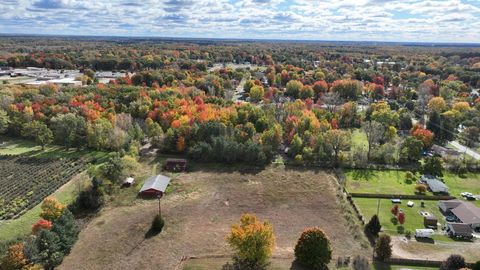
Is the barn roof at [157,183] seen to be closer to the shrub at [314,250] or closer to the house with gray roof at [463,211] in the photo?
the shrub at [314,250]

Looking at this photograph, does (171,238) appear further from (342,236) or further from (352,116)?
(352,116)

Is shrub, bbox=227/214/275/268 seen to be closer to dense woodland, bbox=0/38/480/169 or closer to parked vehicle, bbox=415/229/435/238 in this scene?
parked vehicle, bbox=415/229/435/238

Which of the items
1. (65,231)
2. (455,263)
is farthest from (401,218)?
(65,231)

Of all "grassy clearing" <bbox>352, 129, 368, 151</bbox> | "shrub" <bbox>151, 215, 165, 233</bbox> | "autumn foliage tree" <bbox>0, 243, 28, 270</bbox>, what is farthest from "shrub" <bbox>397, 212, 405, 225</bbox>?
"autumn foliage tree" <bbox>0, 243, 28, 270</bbox>

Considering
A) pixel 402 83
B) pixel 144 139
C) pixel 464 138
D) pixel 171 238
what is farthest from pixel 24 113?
pixel 402 83

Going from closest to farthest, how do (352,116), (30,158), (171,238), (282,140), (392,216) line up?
(171,238) → (392,216) → (30,158) → (282,140) → (352,116)

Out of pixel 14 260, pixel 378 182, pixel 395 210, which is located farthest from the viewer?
pixel 378 182

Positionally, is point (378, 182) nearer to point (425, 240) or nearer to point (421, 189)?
point (421, 189)
